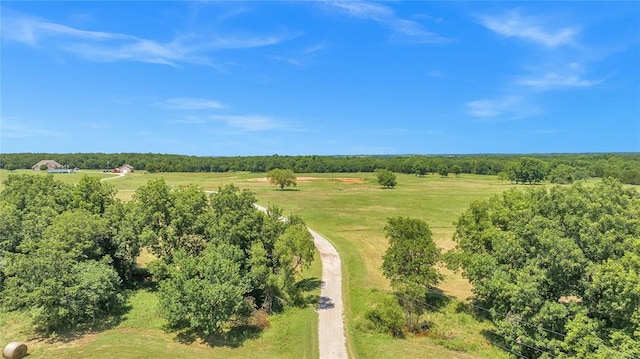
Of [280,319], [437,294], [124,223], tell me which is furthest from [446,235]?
[124,223]

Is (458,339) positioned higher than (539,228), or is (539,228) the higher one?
(539,228)

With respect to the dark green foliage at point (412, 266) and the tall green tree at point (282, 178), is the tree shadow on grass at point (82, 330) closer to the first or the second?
the dark green foliage at point (412, 266)

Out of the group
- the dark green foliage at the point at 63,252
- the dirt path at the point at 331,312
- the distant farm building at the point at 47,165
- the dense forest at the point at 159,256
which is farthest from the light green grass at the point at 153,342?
the distant farm building at the point at 47,165

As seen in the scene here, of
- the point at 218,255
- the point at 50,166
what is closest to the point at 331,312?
the point at 218,255

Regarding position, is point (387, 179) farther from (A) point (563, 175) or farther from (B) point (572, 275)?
(B) point (572, 275)

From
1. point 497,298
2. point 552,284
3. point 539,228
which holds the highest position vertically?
point 539,228

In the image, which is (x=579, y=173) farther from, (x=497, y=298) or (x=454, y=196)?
(x=497, y=298)
